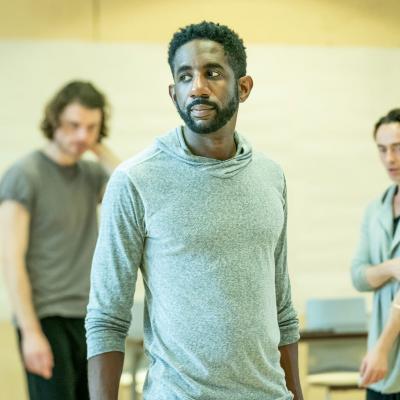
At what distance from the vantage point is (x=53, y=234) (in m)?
3.28

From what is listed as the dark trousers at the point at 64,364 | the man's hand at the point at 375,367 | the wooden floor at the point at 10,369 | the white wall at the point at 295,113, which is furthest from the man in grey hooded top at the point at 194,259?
the wooden floor at the point at 10,369

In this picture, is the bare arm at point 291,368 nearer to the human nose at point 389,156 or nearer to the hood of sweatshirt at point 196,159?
the hood of sweatshirt at point 196,159

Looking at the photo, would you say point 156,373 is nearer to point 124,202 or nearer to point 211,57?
point 124,202

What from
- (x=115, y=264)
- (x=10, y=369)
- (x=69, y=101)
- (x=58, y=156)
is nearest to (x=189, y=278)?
(x=115, y=264)

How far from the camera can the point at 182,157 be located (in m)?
1.79

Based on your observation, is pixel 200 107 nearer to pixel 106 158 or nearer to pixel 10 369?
pixel 106 158

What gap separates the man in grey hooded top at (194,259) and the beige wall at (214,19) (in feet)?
11.2

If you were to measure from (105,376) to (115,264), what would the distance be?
9.1 inches

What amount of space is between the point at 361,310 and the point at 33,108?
7.52ft

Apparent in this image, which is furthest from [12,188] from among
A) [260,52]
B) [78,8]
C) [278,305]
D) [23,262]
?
[260,52]

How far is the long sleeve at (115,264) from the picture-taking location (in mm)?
1729

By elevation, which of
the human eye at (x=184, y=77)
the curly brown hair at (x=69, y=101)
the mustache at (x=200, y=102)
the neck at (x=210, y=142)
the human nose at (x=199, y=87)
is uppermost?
the curly brown hair at (x=69, y=101)

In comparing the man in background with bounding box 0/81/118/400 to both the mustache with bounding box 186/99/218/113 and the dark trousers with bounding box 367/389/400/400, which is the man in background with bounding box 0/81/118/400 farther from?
the mustache with bounding box 186/99/218/113

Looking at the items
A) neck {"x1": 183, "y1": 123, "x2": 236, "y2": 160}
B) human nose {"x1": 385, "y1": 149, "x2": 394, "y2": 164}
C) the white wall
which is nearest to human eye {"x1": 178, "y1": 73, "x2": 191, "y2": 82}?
neck {"x1": 183, "y1": 123, "x2": 236, "y2": 160}
